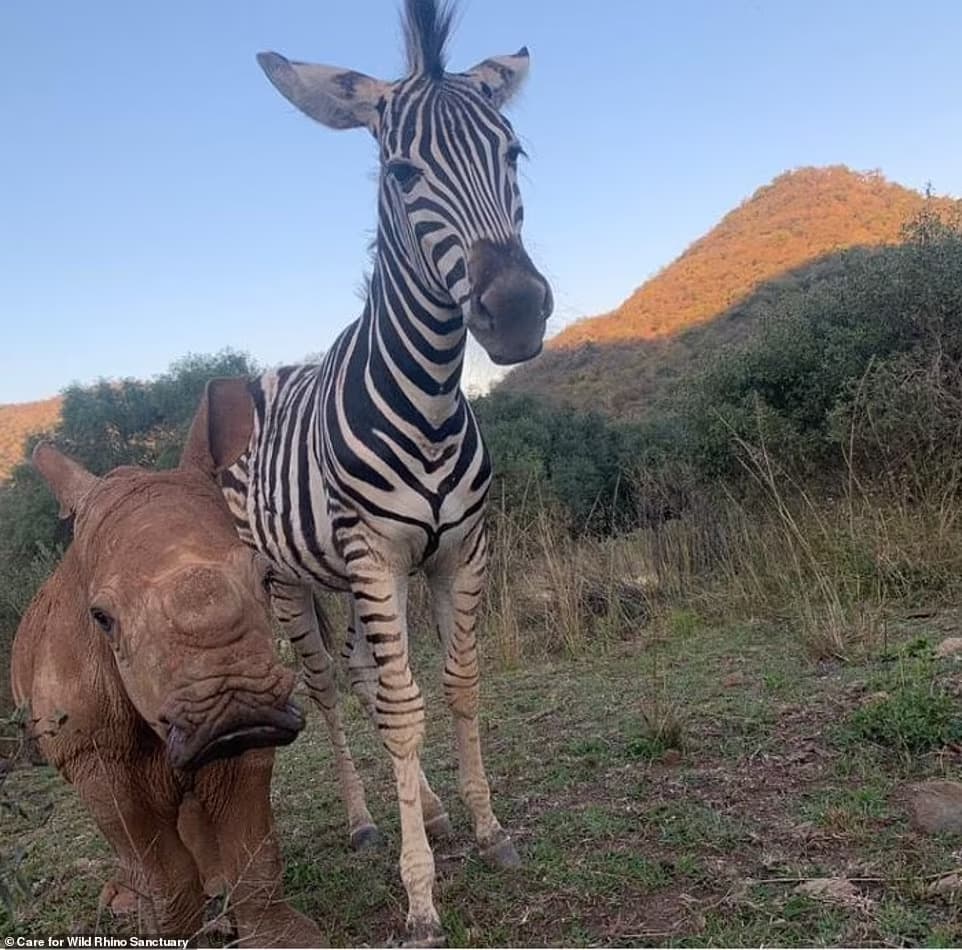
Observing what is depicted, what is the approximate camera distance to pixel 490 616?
8.52 metres

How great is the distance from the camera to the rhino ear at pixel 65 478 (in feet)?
10.6

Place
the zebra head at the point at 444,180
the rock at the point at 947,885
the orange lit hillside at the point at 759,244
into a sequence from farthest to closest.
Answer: the orange lit hillside at the point at 759,244 → the zebra head at the point at 444,180 → the rock at the point at 947,885

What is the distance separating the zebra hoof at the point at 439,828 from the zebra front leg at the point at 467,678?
0.91ft

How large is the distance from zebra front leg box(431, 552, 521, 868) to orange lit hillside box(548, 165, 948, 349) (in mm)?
37426

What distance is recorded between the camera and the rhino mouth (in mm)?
2064

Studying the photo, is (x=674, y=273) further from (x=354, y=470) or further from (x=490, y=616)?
(x=354, y=470)

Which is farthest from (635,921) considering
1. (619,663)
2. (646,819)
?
(619,663)

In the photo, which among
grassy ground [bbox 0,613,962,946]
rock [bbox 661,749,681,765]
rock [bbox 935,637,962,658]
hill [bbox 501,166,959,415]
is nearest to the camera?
grassy ground [bbox 0,613,962,946]

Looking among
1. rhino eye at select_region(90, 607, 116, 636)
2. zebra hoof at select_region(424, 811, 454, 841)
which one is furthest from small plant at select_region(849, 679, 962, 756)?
rhino eye at select_region(90, 607, 116, 636)

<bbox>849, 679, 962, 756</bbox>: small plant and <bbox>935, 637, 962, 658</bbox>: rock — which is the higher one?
<bbox>849, 679, 962, 756</bbox>: small plant

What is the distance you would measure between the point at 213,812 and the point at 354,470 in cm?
126

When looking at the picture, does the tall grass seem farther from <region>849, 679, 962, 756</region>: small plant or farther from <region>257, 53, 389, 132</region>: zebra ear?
<region>257, 53, 389, 132</region>: zebra ear

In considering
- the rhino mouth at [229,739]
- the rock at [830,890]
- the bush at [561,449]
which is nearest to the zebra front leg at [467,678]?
the rock at [830,890]

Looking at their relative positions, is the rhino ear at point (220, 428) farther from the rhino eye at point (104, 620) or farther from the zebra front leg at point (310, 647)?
the zebra front leg at point (310, 647)
